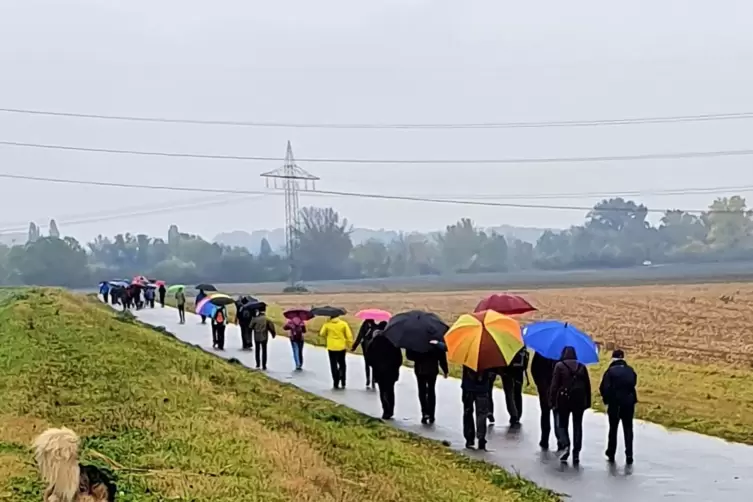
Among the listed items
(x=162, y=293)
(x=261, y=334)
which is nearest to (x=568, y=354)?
(x=261, y=334)

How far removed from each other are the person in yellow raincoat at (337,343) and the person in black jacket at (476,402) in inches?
219

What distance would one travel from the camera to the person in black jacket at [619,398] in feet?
44.8

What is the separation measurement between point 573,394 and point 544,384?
1507 mm

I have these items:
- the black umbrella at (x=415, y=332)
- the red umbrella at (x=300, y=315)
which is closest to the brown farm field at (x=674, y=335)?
the black umbrella at (x=415, y=332)

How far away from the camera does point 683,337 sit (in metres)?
35.6

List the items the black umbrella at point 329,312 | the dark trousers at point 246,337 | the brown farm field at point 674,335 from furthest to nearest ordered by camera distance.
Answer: the dark trousers at point 246,337, the black umbrella at point 329,312, the brown farm field at point 674,335

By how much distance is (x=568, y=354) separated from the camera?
14.0 metres

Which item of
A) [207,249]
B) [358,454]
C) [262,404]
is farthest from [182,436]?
[207,249]

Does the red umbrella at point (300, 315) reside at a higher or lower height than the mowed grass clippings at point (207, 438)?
higher

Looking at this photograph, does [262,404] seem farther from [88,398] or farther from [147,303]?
[147,303]

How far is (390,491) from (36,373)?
815 centimetres

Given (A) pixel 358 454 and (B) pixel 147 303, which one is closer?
(A) pixel 358 454

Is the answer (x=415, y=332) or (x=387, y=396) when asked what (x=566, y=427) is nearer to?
(x=415, y=332)

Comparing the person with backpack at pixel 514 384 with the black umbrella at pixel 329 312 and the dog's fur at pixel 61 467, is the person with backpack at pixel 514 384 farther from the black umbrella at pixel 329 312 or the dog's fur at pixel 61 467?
the dog's fur at pixel 61 467
